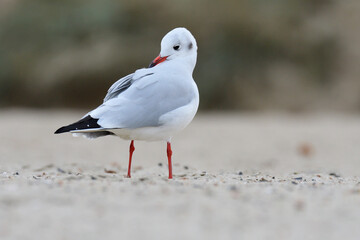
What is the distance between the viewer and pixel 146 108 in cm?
457

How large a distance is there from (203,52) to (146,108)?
33.7ft

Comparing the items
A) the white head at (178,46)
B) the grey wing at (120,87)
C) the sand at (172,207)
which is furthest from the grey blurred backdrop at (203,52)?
the grey wing at (120,87)

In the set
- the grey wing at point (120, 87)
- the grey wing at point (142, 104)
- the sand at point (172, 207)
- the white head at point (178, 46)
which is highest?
the white head at point (178, 46)

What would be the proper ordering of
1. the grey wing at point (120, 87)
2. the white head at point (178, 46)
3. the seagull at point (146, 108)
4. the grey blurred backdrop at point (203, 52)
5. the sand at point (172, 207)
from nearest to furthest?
the sand at point (172, 207)
the seagull at point (146, 108)
the grey wing at point (120, 87)
the white head at point (178, 46)
the grey blurred backdrop at point (203, 52)

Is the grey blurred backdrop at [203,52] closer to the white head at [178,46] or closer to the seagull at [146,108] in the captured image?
the white head at [178,46]

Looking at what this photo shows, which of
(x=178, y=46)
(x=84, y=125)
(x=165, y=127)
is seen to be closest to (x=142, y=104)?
(x=165, y=127)

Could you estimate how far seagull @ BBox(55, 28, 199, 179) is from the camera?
448 centimetres

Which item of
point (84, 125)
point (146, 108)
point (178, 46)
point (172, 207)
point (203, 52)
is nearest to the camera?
point (172, 207)

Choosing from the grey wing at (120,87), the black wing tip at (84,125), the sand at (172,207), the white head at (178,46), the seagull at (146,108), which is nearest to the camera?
the sand at (172,207)

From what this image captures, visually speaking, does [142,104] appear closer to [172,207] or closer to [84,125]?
[84,125]

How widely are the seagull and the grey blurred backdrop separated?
31.8 feet

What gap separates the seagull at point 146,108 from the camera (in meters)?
4.48

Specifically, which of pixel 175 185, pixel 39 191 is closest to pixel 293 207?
pixel 175 185

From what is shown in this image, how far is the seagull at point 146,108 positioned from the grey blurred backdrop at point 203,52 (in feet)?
31.8
